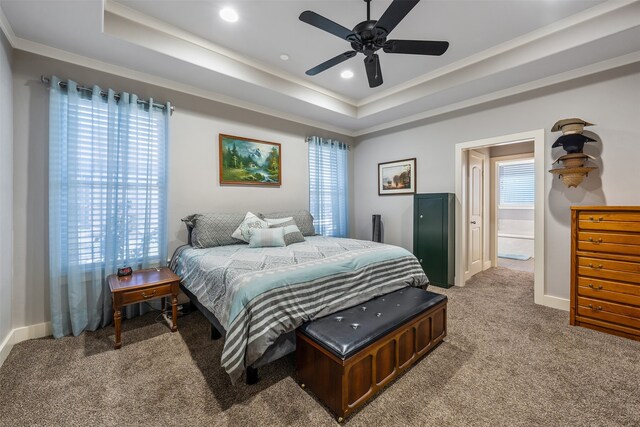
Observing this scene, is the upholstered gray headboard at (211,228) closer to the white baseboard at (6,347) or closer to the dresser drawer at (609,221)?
the white baseboard at (6,347)

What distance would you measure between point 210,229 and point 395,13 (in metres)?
2.74

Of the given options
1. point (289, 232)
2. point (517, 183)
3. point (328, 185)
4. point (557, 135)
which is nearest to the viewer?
point (557, 135)

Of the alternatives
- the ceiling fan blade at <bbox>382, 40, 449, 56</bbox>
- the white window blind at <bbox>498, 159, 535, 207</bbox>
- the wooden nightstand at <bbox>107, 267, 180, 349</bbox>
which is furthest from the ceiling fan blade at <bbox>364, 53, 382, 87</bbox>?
the white window blind at <bbox>498, 159, 535, 207</bbox>

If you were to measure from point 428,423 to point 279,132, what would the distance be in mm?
3914

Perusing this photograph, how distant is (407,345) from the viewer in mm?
1933

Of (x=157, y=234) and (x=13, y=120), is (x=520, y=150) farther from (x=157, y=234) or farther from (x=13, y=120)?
(x=13, y=120)

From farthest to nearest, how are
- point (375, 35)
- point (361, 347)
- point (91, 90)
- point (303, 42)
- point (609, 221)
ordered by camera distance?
point (303, 42), point (91, 90), point (609, 221), point (375, 35), point (361, 347)

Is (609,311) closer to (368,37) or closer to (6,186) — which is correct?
(368,37)

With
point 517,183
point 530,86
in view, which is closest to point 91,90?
point 530,86

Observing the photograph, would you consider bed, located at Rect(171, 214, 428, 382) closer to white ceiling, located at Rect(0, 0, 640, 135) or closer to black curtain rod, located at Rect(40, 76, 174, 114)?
black curtain rod, located at Rect(40, 76, 174, 114)

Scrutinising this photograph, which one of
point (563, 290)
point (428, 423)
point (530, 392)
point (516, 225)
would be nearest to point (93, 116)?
point (428, 423)

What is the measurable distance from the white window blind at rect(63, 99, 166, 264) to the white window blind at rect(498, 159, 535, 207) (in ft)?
28.2

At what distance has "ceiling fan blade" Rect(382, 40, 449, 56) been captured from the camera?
81.3 inches

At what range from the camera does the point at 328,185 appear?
4863 mm
